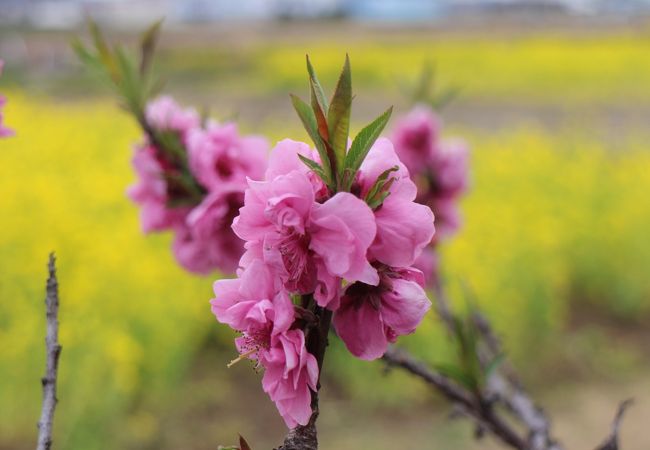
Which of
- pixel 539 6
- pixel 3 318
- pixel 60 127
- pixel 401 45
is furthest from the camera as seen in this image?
pixel 539 6

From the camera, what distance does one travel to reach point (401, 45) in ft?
63.1

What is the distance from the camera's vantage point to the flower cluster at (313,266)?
0.44 m

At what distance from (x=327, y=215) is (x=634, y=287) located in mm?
4371

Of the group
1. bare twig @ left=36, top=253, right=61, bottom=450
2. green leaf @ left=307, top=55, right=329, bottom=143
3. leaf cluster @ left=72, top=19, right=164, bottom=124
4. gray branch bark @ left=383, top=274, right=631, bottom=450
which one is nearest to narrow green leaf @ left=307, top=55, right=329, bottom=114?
green leaf @ left=307, top=55, right=329, bottom=143

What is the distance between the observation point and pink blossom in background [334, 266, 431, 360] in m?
0.48

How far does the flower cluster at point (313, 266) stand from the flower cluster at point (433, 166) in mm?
822

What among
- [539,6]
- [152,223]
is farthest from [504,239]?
[539,6]

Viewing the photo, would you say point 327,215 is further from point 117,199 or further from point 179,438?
point 117,199

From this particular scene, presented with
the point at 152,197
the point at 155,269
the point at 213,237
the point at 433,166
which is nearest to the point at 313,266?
the point at 213,237

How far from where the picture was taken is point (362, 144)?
47 cm

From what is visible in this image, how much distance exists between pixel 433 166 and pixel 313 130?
873mm

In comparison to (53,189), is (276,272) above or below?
below

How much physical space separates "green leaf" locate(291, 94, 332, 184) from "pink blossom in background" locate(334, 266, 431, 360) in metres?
0.07

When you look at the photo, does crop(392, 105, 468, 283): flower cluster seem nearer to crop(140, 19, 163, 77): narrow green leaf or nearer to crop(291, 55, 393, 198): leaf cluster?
crop(140, 19, 163, 77): narrow green leaf
